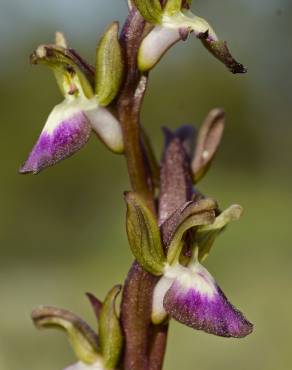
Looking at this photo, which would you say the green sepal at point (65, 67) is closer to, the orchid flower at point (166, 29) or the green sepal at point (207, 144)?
the orchid flower at point (166, 29)

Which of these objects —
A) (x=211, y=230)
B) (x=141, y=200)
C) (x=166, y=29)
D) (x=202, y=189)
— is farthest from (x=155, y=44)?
(x=202, y=189)

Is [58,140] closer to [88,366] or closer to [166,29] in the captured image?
[166,29]

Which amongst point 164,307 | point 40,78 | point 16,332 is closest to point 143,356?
point 164,307

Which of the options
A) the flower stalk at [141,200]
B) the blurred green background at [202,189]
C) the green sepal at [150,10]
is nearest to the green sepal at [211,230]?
the flower stalk at [141,200]

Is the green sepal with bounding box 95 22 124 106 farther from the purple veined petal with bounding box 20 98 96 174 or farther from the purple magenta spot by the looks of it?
the purple magenta spot

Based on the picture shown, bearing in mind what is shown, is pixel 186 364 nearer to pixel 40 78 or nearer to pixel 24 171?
pixel 24 171

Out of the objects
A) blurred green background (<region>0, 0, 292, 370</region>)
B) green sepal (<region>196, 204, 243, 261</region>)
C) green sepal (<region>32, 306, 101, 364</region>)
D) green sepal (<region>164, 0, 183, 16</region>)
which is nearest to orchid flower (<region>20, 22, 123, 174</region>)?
green sepal (<region>164, 0, 183, 16</region>)
